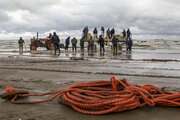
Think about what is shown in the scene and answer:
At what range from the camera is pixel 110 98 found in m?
3.12

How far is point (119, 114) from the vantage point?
2939mm

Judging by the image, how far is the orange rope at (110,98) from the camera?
9.79 ft

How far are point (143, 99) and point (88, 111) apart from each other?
94 cm

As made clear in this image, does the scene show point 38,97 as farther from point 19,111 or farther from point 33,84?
point 33,84

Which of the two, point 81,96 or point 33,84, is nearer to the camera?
point 81,96

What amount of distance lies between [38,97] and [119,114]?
1.70 m

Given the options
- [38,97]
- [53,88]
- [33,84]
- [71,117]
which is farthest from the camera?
A: [33,84]

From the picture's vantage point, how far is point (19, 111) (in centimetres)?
310

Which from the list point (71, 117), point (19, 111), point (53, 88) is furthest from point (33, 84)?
point (71, 117)

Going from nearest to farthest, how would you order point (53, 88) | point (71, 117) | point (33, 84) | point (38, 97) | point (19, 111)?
point (71, 117) → point (19, 111) → point (38, 97) → point (53, 88) → point (33, 84)

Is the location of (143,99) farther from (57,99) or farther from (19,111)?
(19,111)

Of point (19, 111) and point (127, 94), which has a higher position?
point (127, 94)

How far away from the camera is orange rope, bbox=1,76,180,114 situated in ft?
9.79

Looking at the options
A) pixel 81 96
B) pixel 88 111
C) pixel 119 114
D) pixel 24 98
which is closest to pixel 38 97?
pixel 24 98
